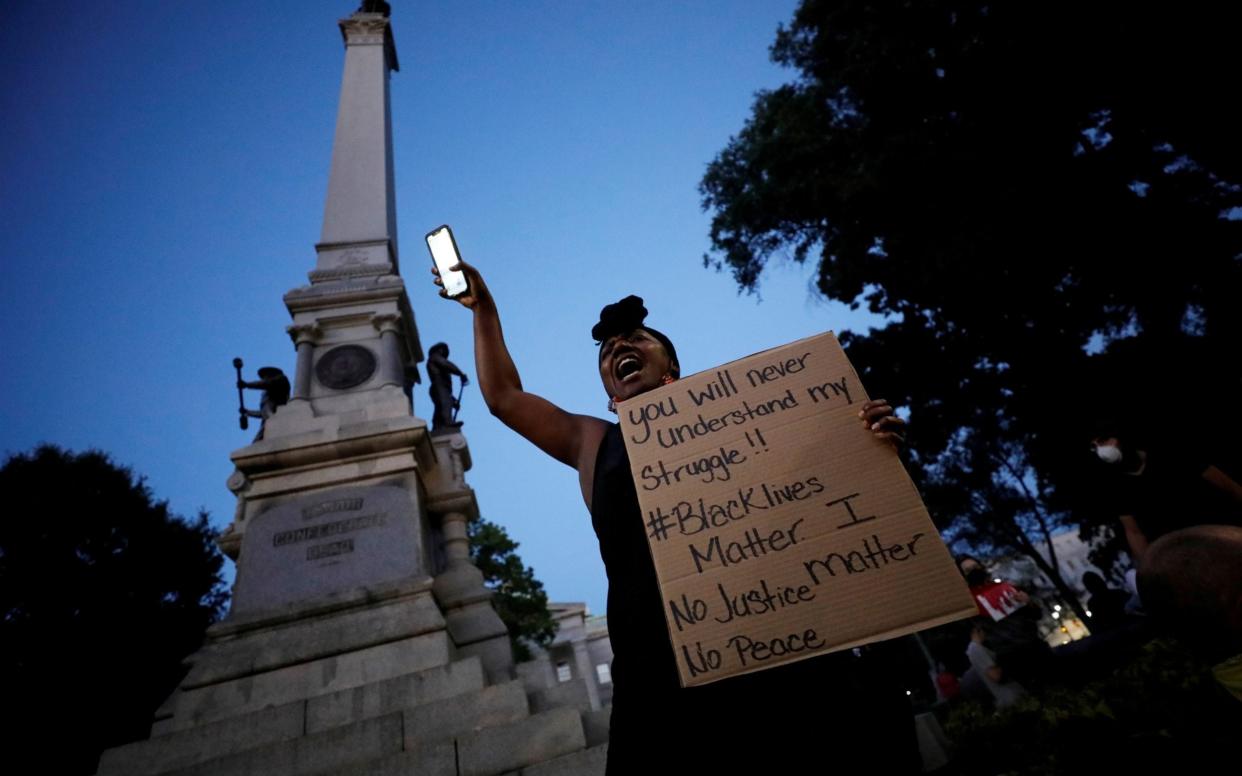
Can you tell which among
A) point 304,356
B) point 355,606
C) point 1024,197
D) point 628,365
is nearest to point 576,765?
point 628,365

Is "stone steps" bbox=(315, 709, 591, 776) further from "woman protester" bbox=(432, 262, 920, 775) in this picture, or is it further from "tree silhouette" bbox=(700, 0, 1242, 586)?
"tree silhouette" bbox=(700, 0, 1242, 586)

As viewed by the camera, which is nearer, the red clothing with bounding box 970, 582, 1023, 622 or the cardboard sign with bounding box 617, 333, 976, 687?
the cardboard sign with bounding box 617, 333, 976, 687

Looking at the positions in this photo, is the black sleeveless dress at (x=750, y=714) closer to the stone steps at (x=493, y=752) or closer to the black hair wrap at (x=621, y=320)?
the black hair wrap at (x=621, y=320)

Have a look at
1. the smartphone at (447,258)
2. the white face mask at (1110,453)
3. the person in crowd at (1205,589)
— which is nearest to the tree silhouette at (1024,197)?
the white face mask at (1110,453)

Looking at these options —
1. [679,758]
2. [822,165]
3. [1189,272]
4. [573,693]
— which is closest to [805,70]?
[822,165]

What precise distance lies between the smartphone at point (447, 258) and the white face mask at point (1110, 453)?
10.7 ft

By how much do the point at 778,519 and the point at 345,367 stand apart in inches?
Result: 271

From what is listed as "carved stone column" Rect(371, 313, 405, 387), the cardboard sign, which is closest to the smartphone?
the cardboard sign

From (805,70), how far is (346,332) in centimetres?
1204

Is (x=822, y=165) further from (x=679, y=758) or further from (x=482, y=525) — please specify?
(x=482, y=525)

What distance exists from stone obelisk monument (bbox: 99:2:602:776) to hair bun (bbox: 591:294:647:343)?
2.51 m

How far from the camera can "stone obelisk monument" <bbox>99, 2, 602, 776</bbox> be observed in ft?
11.0

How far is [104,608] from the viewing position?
594 inches

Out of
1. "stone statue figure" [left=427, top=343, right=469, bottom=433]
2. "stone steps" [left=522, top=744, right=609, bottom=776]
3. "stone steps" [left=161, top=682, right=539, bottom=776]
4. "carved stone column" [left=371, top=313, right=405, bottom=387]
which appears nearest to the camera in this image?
"stone steps" [left=522, top=744, right=609, bottom=776]
